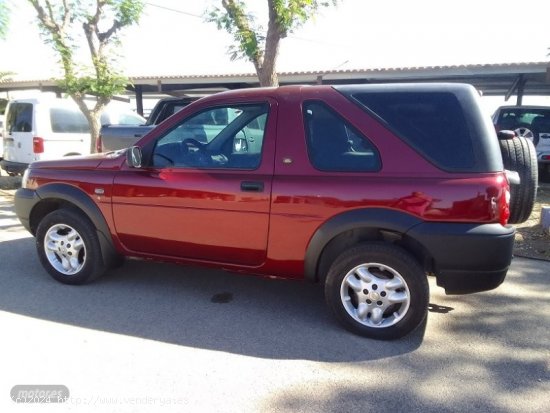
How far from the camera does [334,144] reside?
134 inches

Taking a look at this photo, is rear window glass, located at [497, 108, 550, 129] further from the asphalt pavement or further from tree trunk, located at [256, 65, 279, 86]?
the asphalt pavement

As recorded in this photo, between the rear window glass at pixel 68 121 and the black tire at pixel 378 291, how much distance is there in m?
8.56

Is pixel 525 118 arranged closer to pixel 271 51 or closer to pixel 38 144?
pixel 271 51

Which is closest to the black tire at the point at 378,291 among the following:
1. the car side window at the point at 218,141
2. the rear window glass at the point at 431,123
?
the rear window glass at the point at 431,123

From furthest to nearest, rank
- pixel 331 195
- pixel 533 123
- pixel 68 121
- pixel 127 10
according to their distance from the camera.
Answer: pixel 533 123 → pixel 68 121 → pixel 127 10 → pixel 331 195

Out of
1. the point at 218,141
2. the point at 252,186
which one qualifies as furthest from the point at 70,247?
the point at 252,186

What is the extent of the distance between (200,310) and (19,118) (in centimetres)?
813

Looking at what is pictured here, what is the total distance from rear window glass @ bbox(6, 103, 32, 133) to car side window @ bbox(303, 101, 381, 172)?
8166 millimetres

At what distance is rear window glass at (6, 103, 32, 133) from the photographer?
9.59 metres

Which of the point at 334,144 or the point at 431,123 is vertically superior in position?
the point at 431,123

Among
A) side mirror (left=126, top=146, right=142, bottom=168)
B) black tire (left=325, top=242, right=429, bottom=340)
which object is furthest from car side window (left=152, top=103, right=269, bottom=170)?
black tire (left=325, top=242, right=429, bottom=340)

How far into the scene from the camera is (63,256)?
4312mm

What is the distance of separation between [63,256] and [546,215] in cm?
572

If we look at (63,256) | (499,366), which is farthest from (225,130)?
(499,366)
